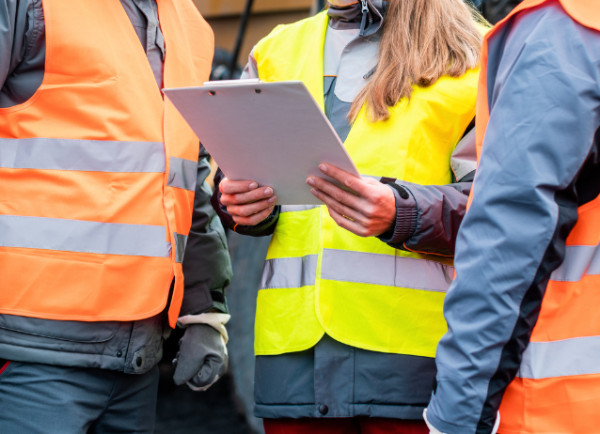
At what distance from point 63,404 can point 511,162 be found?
4.12 ft

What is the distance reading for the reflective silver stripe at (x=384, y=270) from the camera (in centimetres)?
150

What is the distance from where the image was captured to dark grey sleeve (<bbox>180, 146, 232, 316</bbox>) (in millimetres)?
2016

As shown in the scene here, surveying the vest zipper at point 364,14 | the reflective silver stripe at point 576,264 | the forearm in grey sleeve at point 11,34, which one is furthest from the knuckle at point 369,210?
the forearm in grey sleeve at point 11,34

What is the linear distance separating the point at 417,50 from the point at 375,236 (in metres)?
0.55

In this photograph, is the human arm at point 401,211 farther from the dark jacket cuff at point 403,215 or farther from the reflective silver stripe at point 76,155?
the reflective silver stripe at point 76,155

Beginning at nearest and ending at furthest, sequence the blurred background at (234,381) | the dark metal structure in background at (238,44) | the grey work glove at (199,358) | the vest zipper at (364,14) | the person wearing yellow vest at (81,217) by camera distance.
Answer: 1. the person wearing yellow vest at (81,217)
2. the vest zipper at (364,14)
3. the grey work glove at (199,358)
4. the blurred background at (234,381)
5. the dark metal structure in background at (238,44)

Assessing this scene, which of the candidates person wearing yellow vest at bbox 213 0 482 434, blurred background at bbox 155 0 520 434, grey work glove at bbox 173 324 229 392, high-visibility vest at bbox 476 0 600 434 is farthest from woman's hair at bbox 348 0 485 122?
blurred background at bbox 155 0 520 434

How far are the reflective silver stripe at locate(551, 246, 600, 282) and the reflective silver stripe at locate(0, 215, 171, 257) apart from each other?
3.56 ft

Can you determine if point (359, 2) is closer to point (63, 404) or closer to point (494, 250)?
point (494, 250)

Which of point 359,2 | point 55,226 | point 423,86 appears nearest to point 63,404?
point 55,226

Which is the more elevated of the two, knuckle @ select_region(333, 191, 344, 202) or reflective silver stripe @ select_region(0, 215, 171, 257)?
knuckle @ select_region(333, 191, 344, 202)

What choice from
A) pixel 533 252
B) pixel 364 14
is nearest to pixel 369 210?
pixel 533 252

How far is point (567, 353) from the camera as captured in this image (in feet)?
3.46

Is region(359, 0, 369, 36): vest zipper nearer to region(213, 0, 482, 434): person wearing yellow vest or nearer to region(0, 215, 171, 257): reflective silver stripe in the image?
region(213, 0, 482, 434): person wearing yellow vest
